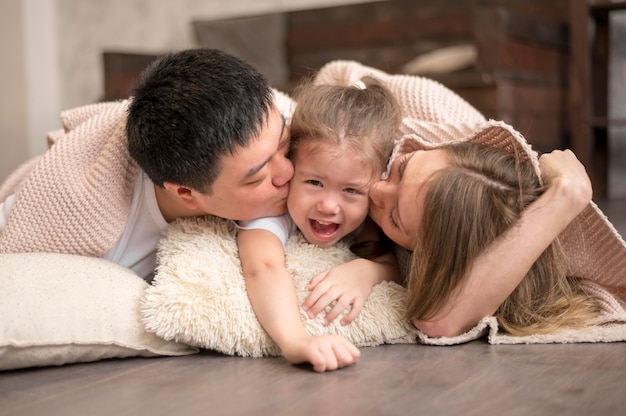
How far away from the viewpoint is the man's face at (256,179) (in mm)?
1260

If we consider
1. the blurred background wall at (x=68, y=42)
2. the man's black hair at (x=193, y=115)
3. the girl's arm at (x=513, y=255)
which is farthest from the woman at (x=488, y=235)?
the blurred background wall at (x=68, y=42)

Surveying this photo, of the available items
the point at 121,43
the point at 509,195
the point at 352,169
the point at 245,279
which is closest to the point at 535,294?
the point at 509,195

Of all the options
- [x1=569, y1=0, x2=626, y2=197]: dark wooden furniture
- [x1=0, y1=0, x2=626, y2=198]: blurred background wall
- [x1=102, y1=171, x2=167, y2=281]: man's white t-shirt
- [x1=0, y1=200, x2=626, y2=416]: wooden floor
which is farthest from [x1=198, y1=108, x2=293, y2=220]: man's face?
[x1=0, y1=0, x2=626, y2=198]: blurred background wall

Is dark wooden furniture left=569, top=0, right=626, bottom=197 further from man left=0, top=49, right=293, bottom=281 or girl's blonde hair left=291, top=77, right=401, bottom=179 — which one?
man left=0, top=49, right=293, bottom=281

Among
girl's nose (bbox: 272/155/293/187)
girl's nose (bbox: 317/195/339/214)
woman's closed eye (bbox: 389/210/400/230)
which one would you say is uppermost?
girl's nose (bbox: 272/155/293/187)

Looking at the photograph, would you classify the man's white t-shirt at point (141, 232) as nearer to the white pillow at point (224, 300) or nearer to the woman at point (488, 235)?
the white pillow at point (224, 300)

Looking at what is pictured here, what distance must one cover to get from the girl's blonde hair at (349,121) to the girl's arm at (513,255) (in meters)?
0.27

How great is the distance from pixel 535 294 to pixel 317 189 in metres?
0.40

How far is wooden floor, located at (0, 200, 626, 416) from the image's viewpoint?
926 millimetres

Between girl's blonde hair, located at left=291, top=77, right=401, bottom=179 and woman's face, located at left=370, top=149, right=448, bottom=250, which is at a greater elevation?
girl's blonde hair, located at left=291, top=77, right=401, bottom=179

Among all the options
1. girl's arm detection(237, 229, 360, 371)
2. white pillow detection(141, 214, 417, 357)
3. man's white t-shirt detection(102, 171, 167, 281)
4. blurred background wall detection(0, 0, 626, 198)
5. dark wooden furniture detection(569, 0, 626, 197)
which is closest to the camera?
girl's arm detection(237, 229, 360, 371)

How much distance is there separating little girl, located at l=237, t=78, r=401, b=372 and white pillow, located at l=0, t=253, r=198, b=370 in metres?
0.17

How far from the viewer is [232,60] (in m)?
1.31

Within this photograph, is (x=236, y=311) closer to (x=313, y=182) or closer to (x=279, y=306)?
(x=279, y=306)
